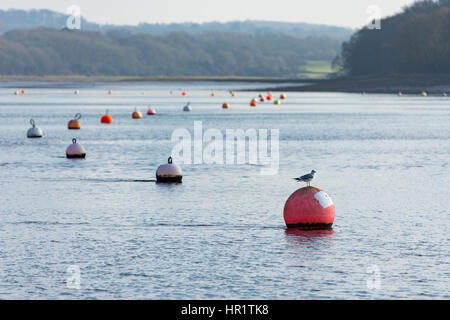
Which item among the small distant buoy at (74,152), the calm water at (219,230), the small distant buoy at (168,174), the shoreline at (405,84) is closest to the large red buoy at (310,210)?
the calm water at (219,230)

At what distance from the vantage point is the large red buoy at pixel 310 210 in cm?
2195

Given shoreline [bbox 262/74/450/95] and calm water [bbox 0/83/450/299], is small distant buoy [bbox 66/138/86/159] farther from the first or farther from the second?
shoreline [bbox 262/74/450/95]

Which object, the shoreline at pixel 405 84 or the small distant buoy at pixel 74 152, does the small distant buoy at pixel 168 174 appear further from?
the shoreline at pixel 405 84

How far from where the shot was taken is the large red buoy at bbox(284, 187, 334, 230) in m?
22.0

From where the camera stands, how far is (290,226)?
22.3m

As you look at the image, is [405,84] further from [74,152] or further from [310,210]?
[310,210]

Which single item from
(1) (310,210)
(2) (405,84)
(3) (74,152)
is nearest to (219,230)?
(1) (310,210)

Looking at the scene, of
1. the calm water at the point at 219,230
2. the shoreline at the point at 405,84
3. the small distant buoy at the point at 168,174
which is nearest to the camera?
the calm water at the point at 219,230

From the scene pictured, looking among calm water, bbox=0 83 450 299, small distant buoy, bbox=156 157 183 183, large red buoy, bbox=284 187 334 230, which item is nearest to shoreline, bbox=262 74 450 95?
calm water, bbox=0 83 450 299

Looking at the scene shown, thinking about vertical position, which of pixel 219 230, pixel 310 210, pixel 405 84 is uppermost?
pixel 405 84

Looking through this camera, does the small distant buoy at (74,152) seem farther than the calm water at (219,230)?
Yes

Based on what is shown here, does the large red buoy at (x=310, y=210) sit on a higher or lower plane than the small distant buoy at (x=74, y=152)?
higher

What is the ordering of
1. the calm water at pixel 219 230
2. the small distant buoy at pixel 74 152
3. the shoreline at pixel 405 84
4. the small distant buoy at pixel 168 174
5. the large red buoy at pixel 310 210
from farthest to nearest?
1. the shoreline at pixel 405 84
2. the small distant buoy at pixel 74 152
3. the small distant buoy at pixel 168 174
4. the large red buoy at pixel 310 210
5. the calm water at pixel 219 230

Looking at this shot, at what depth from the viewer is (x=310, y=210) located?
72.1 ft
